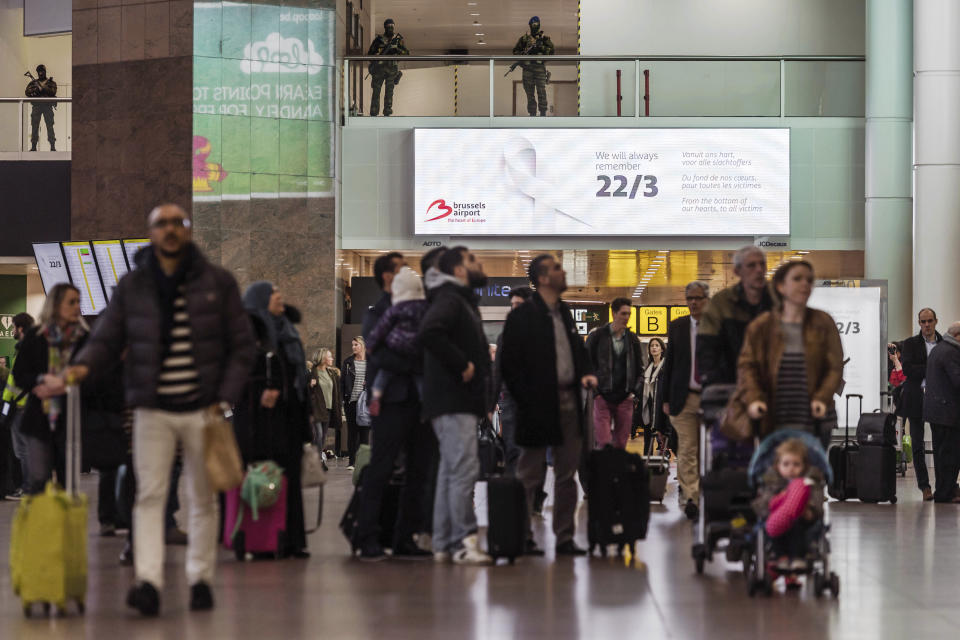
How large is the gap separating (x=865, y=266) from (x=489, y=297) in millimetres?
5957

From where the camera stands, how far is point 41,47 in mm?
30531

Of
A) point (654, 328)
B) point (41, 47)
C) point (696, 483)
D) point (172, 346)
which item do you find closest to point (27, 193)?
point (41, 47)

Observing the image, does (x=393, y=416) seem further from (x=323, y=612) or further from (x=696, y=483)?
(x=696, y=483)

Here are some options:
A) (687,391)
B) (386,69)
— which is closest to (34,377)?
(687,391)

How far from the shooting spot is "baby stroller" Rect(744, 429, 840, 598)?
7.30m

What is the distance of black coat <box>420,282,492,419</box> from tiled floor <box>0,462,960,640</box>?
0.95 m

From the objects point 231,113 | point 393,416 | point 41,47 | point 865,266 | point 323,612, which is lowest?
point 323,612

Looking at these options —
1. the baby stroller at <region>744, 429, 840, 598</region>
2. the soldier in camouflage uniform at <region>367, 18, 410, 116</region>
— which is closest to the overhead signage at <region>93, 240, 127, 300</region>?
the soldier in camouflage uniform at <region>367, 18, 410, 116</region>

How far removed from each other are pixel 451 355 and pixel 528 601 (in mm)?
1845

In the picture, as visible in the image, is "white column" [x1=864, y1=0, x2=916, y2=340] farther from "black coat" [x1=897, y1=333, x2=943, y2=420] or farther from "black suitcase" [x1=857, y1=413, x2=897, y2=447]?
"black suitcase" [x1=857, y1=413, x2=897, y2=447]

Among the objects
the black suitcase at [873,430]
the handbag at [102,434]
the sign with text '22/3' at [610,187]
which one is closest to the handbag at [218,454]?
the handbag at [102,434]

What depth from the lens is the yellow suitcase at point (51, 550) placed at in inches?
263

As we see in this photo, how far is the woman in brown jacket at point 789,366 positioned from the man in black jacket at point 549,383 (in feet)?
4.76

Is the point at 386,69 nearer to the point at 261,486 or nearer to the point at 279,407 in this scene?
the point at 279,407
